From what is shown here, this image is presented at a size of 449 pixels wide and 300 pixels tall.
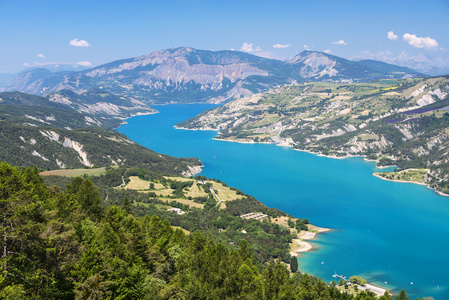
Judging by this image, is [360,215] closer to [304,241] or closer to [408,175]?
[304,241]

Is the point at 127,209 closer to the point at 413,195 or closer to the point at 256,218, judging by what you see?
the point at 256,218

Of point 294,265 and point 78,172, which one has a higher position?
point 78,172

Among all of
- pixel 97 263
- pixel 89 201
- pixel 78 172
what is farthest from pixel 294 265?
pixel 78 172

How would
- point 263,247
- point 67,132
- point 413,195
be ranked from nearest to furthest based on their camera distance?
point 263,247 < point 413,195 < point 67,132

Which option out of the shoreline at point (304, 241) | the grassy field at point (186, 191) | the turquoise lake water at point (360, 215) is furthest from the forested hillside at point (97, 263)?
the grassy field at point (186, 191)

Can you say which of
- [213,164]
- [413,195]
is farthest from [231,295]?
[213,164]

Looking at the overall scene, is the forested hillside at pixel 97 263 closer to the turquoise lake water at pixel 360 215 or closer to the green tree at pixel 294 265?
the green tree at pixel 294 265
